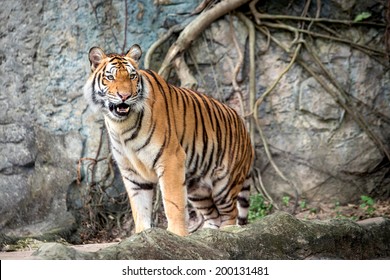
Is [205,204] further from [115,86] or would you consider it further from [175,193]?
[115,86]

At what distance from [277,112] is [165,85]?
199cm

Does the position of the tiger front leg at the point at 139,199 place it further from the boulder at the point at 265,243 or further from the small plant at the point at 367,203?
the small plant at the point at 367,203

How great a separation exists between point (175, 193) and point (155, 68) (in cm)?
225

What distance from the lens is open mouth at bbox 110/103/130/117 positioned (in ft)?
15.2

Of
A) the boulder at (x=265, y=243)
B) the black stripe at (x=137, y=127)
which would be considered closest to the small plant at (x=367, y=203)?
the boulder at (x=265, y=243)

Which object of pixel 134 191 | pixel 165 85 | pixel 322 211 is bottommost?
pixel 322 211

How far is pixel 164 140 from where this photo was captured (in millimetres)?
4844

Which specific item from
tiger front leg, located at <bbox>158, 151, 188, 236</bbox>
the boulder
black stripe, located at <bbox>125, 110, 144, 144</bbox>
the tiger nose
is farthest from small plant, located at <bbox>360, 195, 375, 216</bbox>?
the tiger nose

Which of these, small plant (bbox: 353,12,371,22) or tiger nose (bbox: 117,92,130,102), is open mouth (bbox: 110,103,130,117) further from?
small plant (bbox: 353,12,371,22)

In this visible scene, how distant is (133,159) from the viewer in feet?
15.8

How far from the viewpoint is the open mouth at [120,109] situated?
15.2 feet
